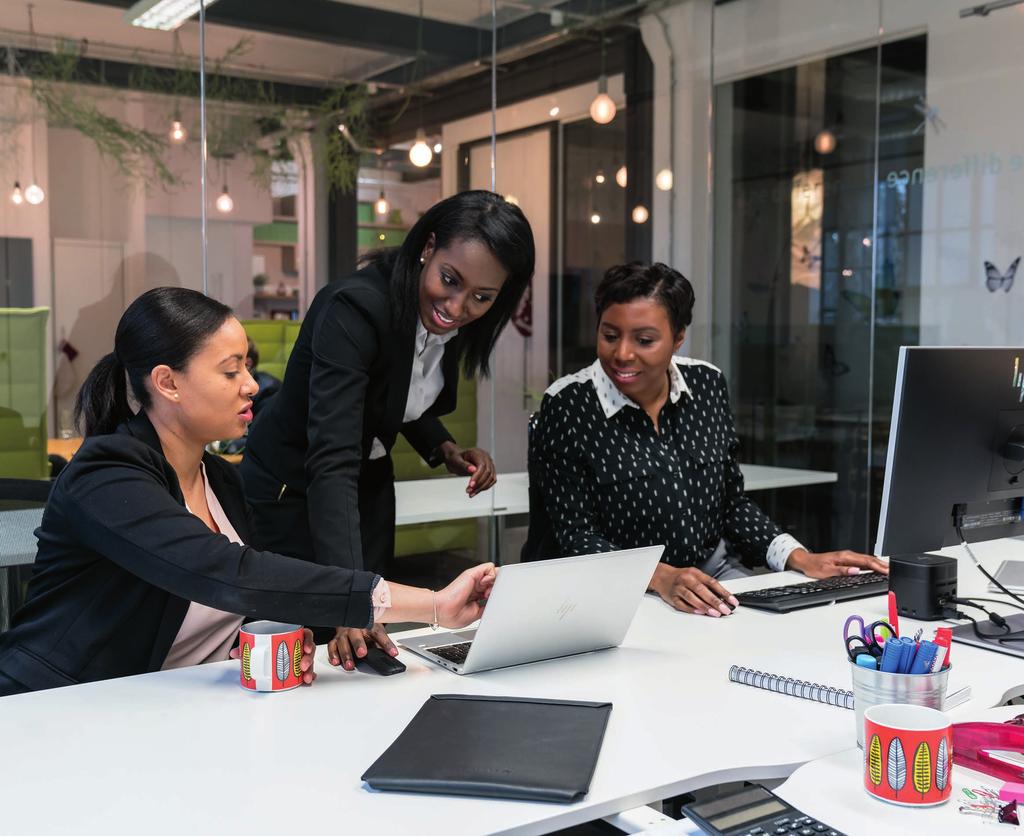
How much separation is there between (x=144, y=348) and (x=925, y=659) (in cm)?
123

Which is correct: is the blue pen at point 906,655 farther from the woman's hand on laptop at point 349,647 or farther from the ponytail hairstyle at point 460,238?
the ponytail hairstyle at point 460,238

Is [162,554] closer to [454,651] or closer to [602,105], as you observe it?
[454,651]

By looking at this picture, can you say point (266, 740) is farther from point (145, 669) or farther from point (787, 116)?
point (787, 116)

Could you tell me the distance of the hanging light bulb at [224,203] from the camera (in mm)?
3535

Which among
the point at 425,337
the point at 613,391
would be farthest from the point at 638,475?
the point at 425,337

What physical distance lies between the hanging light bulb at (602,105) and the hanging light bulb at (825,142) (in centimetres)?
93

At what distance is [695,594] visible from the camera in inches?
76.0

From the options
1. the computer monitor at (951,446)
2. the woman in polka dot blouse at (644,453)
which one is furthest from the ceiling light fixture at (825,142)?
the computer monitor at (951,446)

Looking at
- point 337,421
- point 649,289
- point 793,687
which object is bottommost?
point 793,687

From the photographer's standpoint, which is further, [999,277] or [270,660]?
[999,277]

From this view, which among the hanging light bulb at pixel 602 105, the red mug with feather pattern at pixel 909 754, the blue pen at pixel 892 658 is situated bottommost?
the red mug with feather pattern at pixel 909 754

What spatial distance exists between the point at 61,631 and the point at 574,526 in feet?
3.69

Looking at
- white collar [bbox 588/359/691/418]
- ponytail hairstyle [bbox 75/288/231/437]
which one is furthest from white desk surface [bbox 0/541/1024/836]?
white collar [bbox 588/359/691/418]

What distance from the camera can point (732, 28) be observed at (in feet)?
16.2
